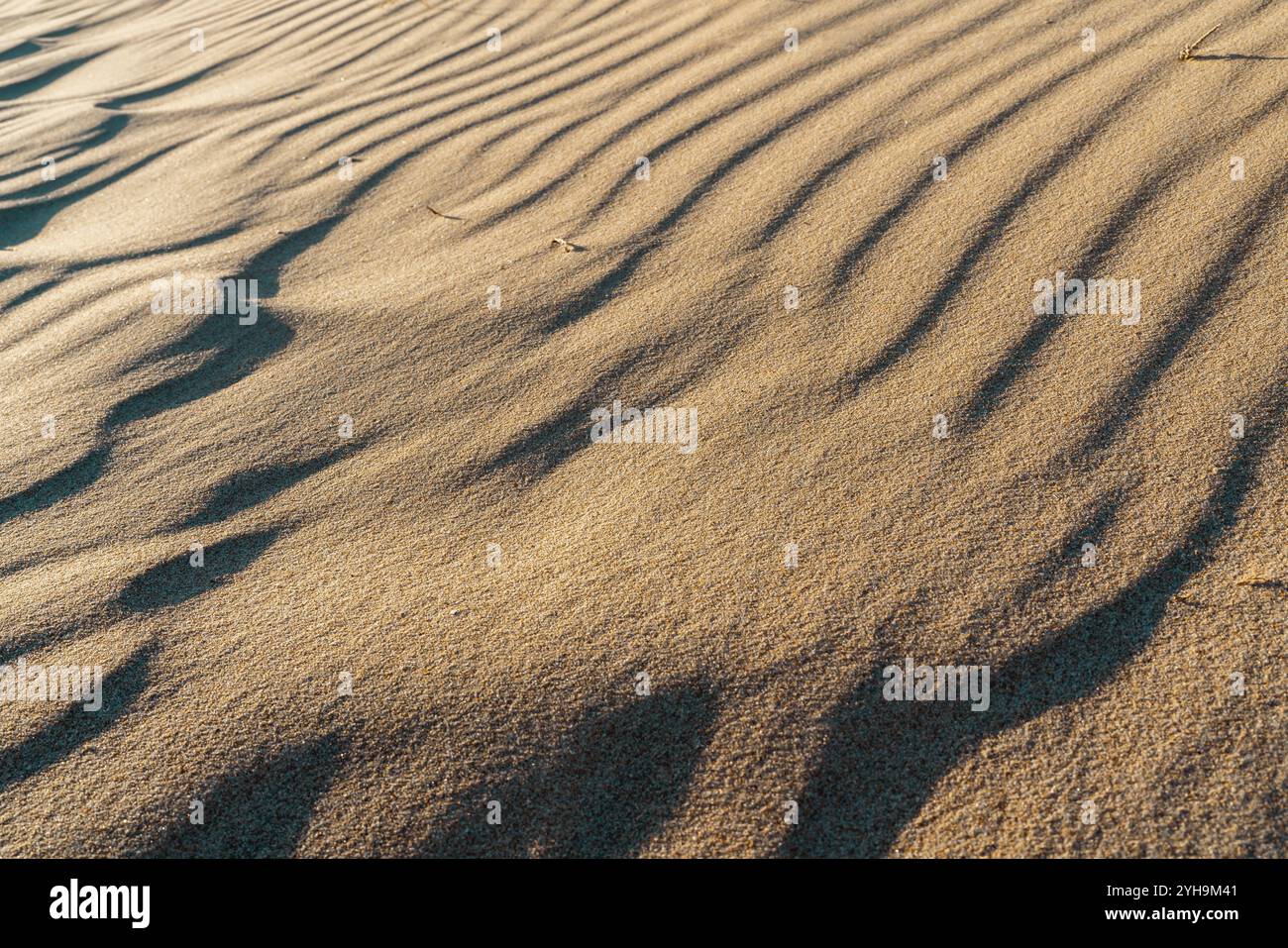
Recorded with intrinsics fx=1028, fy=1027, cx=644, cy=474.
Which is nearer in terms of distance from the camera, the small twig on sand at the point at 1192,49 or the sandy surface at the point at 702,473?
the sandy surface at the point at 702,473

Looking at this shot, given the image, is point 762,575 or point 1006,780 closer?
point 1006,780

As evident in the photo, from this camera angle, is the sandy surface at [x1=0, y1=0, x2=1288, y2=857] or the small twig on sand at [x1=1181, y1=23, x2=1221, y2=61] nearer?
the sandy surface at [x1=0, y1=0, x2=1288, y2=857]

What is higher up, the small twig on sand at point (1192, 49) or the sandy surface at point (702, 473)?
the small twig on sand at point (1192, 49)

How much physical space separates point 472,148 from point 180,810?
97.6 inches

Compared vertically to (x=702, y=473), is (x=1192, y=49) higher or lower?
higher

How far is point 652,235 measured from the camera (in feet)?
8.68

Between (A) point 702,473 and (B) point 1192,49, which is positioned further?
(B) point 1192,49

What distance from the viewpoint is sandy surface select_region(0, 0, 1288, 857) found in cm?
136

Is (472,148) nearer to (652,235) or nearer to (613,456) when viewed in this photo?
(652,235)

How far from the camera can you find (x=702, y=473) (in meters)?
1.88

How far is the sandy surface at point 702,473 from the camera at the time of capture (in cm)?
136

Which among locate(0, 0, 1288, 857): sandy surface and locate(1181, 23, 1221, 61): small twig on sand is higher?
locate(1181, 23, 1221, 61): small twig on sand
